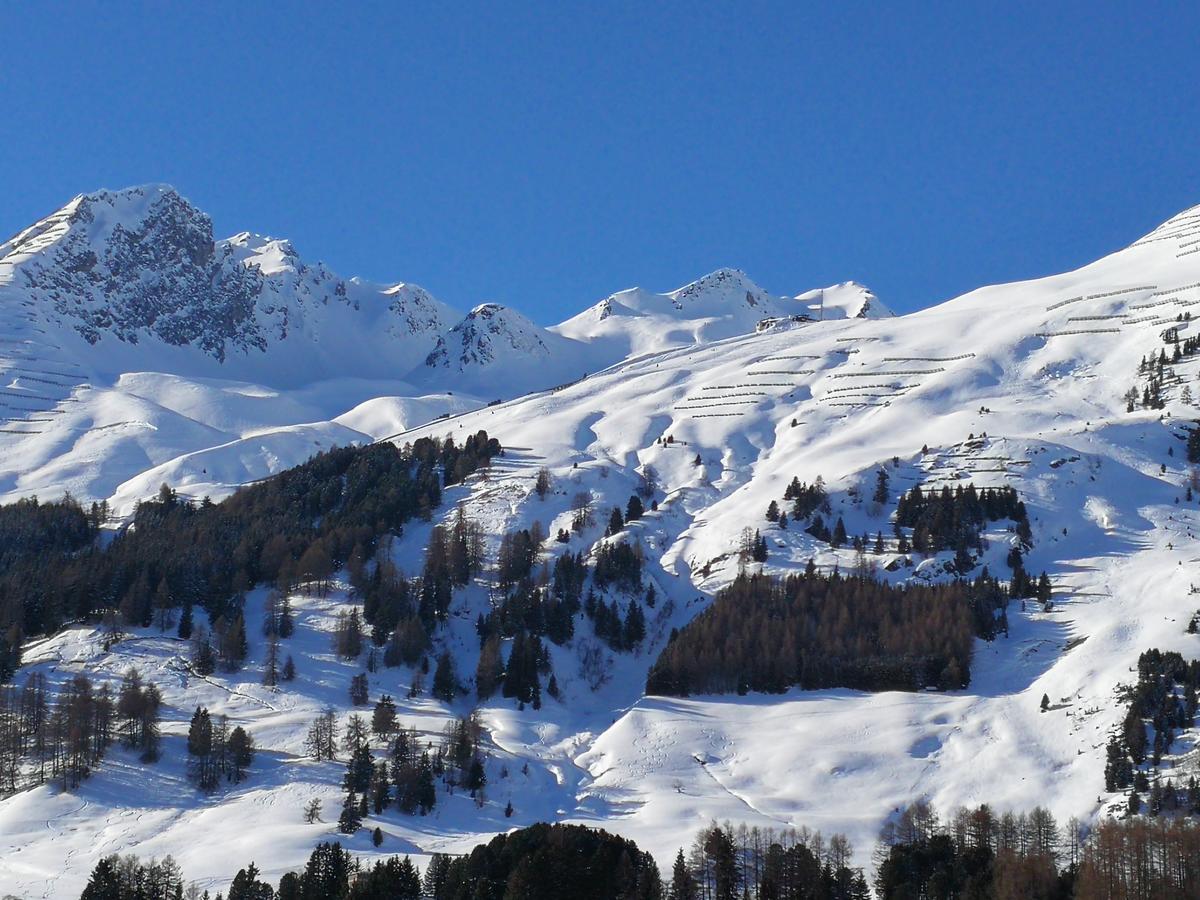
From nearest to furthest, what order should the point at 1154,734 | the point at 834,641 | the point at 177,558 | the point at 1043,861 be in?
the point at 1043,861, the point at 1154,734, the point at 834,641, the point at 177,558

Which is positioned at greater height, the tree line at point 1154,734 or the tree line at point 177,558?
the tree line at point 177,558

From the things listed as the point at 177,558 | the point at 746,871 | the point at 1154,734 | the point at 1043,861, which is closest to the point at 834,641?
the point at 1154,734

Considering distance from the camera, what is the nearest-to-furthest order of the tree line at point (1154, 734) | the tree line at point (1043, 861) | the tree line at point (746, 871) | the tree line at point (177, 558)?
the tree line at point (1043, 861)
the tree line at point (746, 871)
the tree line at point (1154, 734)
the tree line at point (177, 558)

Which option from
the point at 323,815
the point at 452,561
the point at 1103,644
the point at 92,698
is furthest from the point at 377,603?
the point at 1103,644

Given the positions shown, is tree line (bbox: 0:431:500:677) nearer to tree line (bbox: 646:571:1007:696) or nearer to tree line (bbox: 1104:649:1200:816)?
tree line (bbox: 646:571:1007:696)

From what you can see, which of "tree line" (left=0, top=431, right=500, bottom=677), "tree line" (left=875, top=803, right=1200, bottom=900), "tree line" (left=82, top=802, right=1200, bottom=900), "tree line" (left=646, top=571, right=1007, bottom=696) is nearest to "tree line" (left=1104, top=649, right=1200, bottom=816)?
"tree line" (left=875, top=803, right=1200, bottom=900)

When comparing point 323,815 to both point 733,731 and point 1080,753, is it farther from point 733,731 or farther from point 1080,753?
point 1080,753

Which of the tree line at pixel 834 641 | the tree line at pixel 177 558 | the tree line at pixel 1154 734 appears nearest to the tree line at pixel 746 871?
the tree line at pixel 1154 734

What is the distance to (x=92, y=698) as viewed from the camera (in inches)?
5251

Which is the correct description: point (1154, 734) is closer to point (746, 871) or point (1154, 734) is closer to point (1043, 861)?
point (1043, 861)

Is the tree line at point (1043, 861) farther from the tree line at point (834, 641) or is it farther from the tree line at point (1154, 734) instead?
the tree line at point (834, 641)

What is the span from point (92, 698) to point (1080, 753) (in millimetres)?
89264

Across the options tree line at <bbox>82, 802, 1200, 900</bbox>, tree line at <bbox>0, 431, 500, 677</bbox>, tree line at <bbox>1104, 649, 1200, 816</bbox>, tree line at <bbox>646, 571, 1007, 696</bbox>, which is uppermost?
tree line at <bbox>0, 431, 500, 677</bbox>

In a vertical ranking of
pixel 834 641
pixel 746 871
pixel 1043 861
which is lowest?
pixel 746 871
